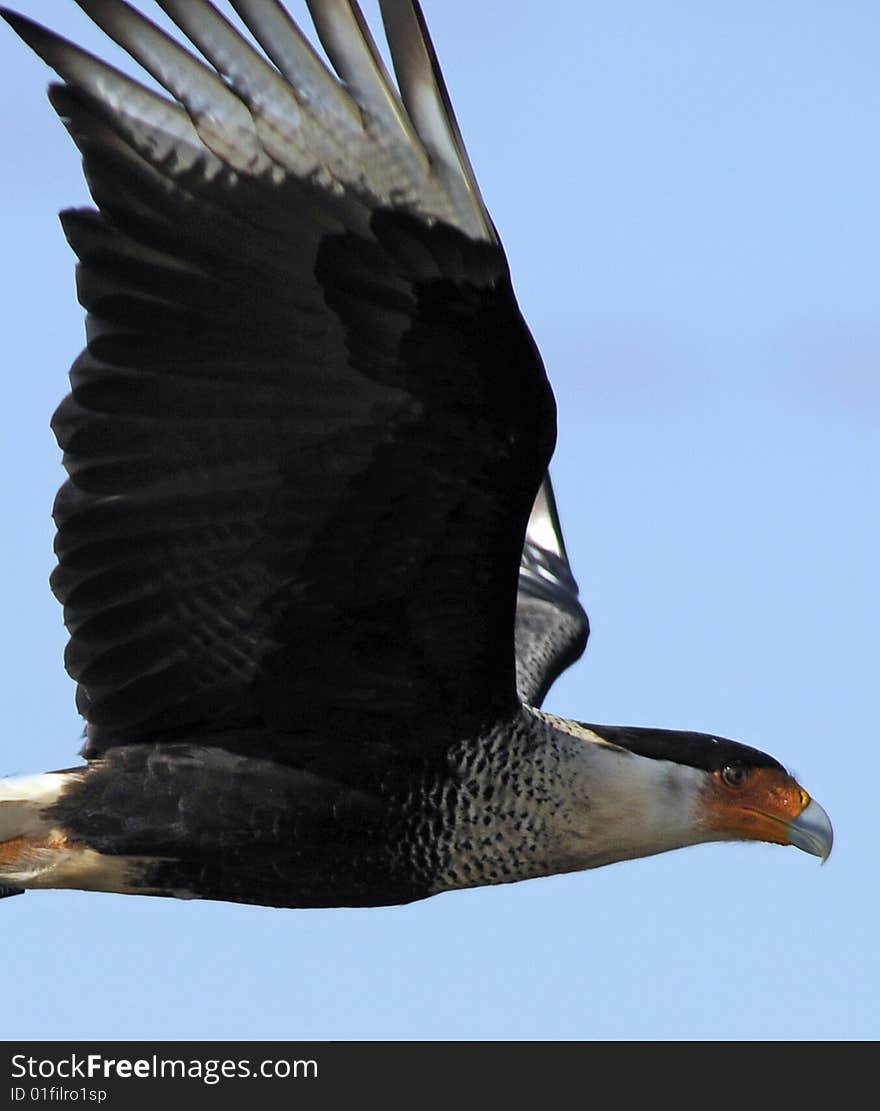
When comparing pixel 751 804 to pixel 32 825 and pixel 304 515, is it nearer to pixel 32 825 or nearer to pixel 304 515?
pixel 304 515

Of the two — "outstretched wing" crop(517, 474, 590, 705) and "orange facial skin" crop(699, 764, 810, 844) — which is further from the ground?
"outstretched wing" crop(517, 474, 590, 705)

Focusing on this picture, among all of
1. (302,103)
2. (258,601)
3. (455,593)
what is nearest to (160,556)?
(258,601)

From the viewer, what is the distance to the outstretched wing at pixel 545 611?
8812 millimetres

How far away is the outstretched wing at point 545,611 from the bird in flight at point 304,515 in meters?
1.29

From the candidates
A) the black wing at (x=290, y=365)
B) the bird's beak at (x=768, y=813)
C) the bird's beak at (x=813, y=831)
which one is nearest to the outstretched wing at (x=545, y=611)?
the bird's beak at (x=768, y=813)

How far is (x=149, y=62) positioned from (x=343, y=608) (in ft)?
5.71

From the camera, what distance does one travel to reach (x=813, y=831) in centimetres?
749

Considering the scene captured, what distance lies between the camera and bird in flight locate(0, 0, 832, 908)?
20.7 ft

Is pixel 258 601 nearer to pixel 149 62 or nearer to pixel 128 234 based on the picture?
pixel 128 234

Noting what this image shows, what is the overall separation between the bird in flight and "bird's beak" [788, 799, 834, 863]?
1cm

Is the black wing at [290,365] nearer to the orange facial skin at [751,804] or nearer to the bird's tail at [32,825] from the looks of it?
the bird's tail at [32,825]

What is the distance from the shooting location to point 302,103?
20.7 ft

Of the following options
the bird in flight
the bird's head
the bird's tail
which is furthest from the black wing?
the bird's head

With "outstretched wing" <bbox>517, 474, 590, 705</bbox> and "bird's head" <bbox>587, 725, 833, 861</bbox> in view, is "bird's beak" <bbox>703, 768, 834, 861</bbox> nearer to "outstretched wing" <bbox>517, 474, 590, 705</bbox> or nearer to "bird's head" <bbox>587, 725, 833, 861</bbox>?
"bird's head" <bbox>587, 725, 833, 861</bbox>
